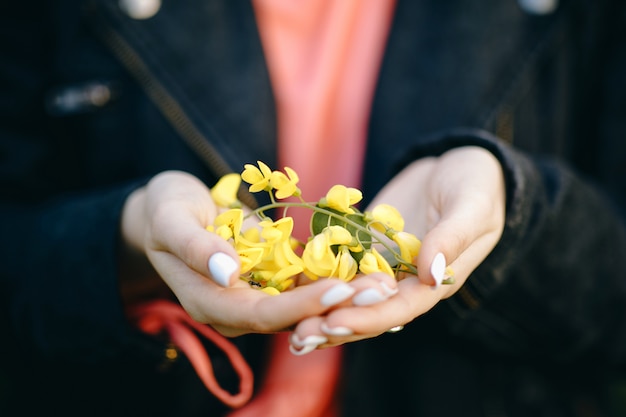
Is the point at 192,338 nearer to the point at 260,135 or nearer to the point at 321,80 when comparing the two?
the point at 260,135

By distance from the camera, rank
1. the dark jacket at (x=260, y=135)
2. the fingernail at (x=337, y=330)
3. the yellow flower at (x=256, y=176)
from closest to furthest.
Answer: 1. the fingernail at (x=337, y=330)
2. the yellow flower at (x=256, y=176)
3. the dark jacket at (x=260, y=135)

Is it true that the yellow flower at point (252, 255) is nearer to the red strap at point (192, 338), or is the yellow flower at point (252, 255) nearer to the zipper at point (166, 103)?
the red strap at point (192, 338)

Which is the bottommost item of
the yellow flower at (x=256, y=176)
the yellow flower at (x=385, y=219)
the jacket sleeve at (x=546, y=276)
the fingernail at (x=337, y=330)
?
the jacket sleeve at (x=546, y=276)

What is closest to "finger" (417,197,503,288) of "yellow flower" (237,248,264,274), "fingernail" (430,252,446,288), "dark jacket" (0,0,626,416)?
"fingernail" (430,252,446,288)

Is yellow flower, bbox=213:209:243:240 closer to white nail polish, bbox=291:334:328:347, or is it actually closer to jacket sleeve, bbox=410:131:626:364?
white nail polish, bbox=291:334:328:347

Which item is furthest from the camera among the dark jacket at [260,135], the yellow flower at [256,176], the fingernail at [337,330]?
the dark jacket at [260,135]

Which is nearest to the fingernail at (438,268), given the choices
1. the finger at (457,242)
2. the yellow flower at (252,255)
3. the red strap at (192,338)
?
the finger at (457,242)
